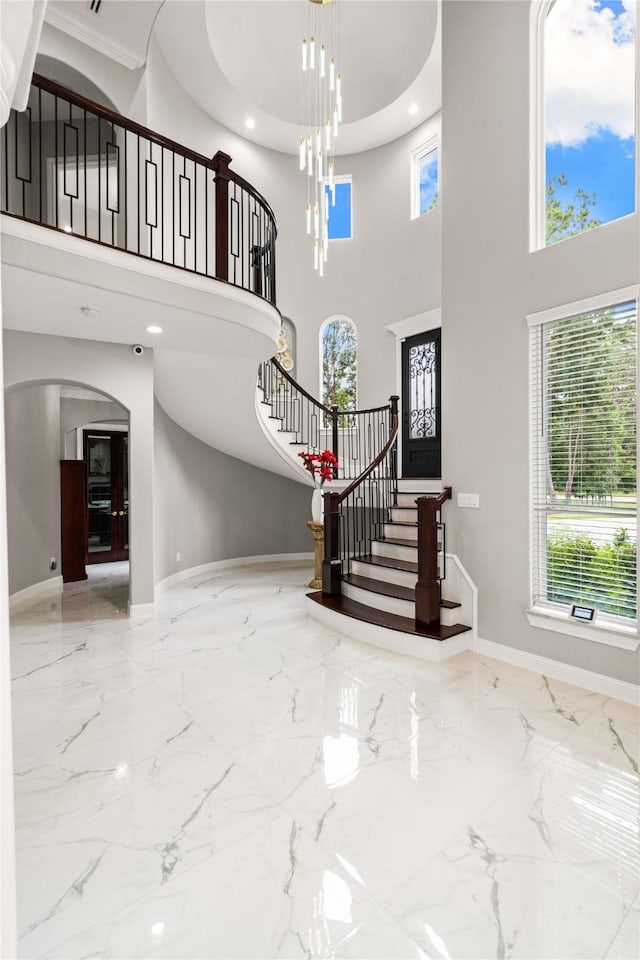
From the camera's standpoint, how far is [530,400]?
149 inches

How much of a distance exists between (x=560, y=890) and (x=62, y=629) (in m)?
4.75

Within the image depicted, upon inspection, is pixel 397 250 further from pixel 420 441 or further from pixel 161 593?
pixel 161 593

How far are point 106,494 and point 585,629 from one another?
27.6 ft

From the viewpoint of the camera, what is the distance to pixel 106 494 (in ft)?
30.5

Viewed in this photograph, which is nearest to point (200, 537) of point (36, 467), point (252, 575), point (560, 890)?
point (252, 575)

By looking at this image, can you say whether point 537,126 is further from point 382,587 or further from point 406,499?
point 382,587

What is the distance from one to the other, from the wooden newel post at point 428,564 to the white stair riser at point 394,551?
918 millimetres

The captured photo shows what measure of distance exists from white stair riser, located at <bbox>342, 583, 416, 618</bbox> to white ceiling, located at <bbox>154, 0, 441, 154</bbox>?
726cm

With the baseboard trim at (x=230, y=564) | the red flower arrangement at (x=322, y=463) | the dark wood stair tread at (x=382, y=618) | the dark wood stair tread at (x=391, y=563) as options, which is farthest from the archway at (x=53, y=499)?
the dark wood stair tread at (x=391, y=563)

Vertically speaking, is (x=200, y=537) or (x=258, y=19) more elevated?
(x=258, y=19)

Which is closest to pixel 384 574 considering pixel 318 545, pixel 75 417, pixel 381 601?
pixel 381 601

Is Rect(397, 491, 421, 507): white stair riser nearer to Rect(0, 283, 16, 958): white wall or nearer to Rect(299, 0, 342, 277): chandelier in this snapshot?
Rect(299, 0, 342, 277): chandelier

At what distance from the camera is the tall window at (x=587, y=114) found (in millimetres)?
3254

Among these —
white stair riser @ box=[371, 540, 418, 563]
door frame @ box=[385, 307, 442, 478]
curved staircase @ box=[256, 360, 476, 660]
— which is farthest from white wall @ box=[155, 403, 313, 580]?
white stair riser @ box=[371, 540, 418, 563]
